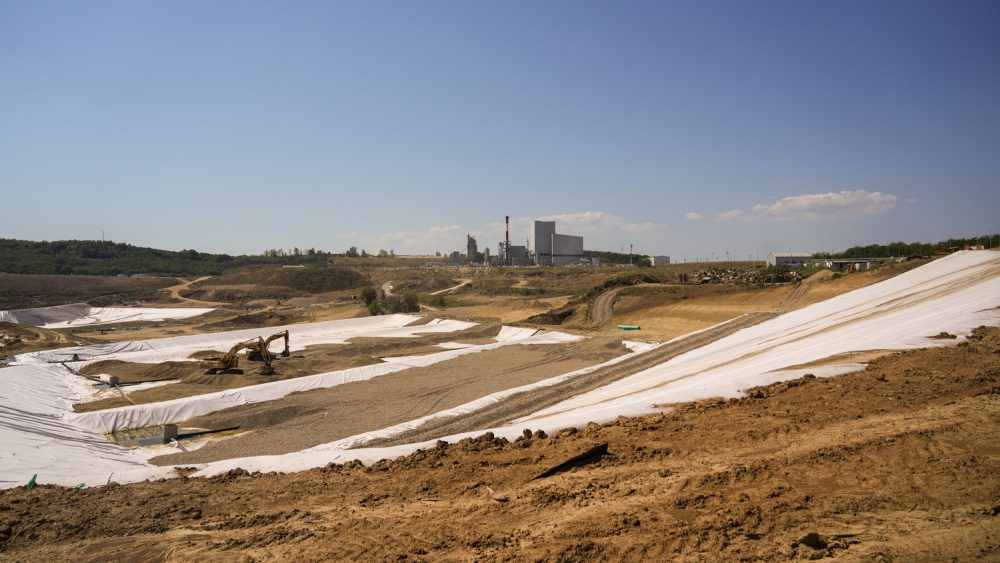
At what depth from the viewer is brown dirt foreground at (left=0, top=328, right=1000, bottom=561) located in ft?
16.3

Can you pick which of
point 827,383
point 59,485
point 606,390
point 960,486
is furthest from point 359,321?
point 960,486

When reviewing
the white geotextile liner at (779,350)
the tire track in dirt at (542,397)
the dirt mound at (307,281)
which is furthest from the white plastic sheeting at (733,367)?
the dirt mound at (307,281)

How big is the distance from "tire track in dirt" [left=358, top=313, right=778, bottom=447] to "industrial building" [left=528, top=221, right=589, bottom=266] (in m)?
79.3

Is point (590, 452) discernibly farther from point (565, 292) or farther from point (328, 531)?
point (565, 292)

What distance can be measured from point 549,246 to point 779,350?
3540 inches

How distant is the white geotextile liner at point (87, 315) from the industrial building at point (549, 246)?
61799 millimetres

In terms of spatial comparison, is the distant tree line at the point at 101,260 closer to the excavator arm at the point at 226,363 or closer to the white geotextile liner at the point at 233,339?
the white geotextile liner at the point at 233,339

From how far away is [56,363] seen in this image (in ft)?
78.1

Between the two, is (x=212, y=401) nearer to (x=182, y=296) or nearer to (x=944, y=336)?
(x=944, y=336)

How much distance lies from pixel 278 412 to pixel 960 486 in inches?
640

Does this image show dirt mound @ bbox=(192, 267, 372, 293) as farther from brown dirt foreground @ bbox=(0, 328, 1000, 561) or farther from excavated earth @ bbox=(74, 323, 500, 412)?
brown dirt foreground @ bbox=(0, 328, 1000, 561)

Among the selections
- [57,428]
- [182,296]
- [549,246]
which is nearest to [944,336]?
[57,428]

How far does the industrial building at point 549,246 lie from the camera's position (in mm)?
103750

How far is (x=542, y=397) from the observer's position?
15758mm
